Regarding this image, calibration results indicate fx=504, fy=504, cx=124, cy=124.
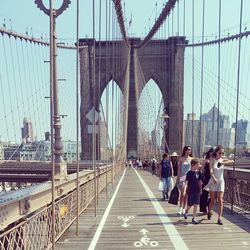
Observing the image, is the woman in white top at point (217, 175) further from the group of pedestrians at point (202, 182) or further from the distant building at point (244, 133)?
the distant building at point (244, 133)

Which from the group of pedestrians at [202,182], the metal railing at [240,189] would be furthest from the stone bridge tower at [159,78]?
the group of pedestrians at [202,182]

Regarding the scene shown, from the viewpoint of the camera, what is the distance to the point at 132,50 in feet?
208

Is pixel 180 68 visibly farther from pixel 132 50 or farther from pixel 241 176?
pixel 241 176

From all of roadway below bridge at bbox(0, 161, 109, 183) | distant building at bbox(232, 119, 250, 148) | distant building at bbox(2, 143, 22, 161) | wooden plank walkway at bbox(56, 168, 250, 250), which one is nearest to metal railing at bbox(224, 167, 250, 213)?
wooden plank walkway at bbox(56, 168, 250, 250)

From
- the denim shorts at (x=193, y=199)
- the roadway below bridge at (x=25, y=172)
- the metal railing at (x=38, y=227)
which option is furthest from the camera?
the roadway below bridge at (x=25, y=172)

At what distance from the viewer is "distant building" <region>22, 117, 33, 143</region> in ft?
110

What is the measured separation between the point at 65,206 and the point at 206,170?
10.9 feet

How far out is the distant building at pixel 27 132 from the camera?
33438 mm

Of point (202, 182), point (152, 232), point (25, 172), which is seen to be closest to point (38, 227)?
point (152, 232)

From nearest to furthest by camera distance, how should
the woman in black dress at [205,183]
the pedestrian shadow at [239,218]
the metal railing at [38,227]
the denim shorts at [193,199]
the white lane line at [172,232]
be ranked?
the metal railing at [38,227], the white lane line at [172,232], the pedestrian shadow at [239,218], the denim shorts at [193,199], the woman in black dress at [205,183]

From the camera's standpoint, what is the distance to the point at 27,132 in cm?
3275

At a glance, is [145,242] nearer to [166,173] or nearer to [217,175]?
[217,175]

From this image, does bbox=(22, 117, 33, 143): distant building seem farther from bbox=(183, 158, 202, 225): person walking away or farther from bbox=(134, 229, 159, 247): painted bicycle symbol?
bbox=(134, 229, 159, 247): painted bicycle symbol

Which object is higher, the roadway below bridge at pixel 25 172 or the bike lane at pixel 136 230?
the bike lane at pixel 136 230
